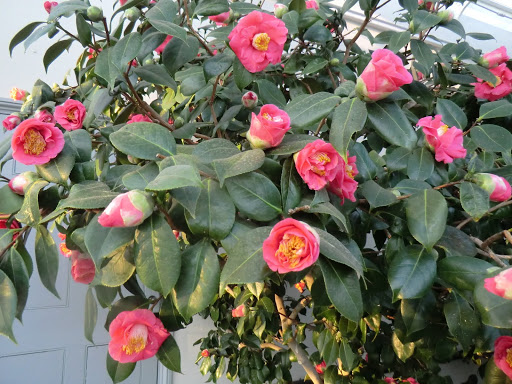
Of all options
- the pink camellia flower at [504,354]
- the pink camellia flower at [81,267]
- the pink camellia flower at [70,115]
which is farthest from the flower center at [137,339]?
the pink camellia flower at [504,354]

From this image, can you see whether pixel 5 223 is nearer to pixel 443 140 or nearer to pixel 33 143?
pixel 33 143

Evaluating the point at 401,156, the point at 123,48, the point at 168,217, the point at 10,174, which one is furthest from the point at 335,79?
the point at 10,174

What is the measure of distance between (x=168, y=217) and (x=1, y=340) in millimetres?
1772

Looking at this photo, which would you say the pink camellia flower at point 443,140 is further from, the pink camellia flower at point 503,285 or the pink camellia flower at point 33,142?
the pink camellia flower at point 33,142

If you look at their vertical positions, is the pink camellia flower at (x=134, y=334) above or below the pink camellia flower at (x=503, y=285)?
below

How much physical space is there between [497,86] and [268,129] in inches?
29.0

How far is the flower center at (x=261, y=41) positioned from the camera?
2.10ft

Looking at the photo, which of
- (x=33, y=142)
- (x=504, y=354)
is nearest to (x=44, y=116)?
(x=33, y=142)

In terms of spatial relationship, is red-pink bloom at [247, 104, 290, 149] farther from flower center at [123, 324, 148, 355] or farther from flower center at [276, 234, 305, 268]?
flower center at [123, 324, 148, 355]

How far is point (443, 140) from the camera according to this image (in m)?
0.64

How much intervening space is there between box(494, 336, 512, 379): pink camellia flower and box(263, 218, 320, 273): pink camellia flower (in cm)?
28

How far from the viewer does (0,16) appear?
1.79 m

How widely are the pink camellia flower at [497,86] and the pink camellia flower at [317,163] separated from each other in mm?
682

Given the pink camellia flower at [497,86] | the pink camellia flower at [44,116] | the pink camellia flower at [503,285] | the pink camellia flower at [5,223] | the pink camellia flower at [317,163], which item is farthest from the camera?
the pink camellia flower at [497,86]
